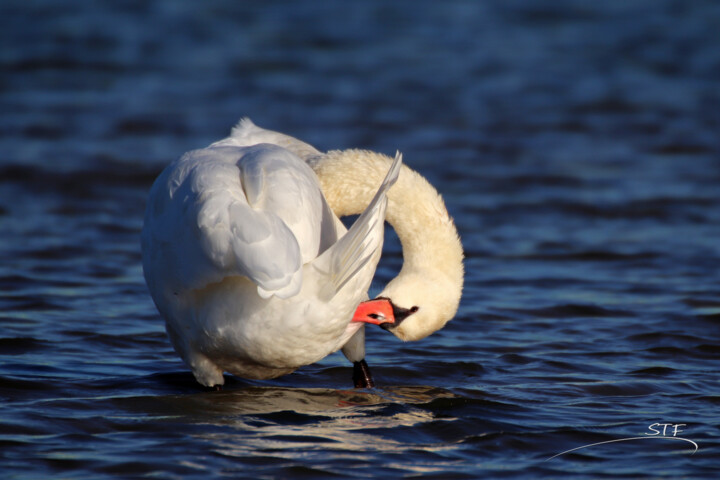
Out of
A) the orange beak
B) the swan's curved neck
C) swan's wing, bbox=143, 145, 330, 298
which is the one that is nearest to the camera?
swan's wing, bbox=143, 145, 330, 298

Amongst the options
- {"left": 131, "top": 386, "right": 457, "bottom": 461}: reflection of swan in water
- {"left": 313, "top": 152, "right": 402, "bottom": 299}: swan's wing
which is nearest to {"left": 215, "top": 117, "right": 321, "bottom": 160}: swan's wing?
{"left": 131, "top": 386, "right": 457, "bottom": 461}: reflection of swan in water

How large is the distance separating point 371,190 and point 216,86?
34.1ft

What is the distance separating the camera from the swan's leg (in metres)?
6.15

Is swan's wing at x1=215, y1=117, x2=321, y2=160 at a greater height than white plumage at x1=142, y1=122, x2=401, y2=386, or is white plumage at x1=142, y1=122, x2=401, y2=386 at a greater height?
swan's wing at x1=215, y1=117, x2=321, y2=160

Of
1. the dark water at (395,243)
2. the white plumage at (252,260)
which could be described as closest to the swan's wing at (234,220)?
the white plumage at (252,260)

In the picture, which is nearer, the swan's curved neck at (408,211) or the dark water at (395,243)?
the dark water at (395,243)

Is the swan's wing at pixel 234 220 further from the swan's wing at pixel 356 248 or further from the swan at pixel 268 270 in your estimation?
the swan's wing at pixel 356 248

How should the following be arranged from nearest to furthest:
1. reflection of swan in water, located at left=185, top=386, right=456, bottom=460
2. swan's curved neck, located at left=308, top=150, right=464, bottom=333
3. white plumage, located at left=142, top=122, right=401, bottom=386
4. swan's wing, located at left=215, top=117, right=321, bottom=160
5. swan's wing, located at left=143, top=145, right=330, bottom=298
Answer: swan's wing, located at left=143, top=145, right=330, bottom=298 < white plumage, located at left=142, top=122, right=401, bottom=386 < reflection of swan in water, located at left=185, top=386, right=456, bottom=460 < swan's curved neck, located at left=308, top=150, right=464, bottom=333 < swan's wing, located at left=215, top=117, right=321, bottom=160

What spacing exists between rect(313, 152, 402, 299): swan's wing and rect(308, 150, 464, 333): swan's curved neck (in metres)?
1.12

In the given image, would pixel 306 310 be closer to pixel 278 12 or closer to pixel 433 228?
pixel 433 228

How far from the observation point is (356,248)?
4.81 meters

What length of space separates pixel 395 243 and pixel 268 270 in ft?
17.6

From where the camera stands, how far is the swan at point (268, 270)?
468 centimetres
